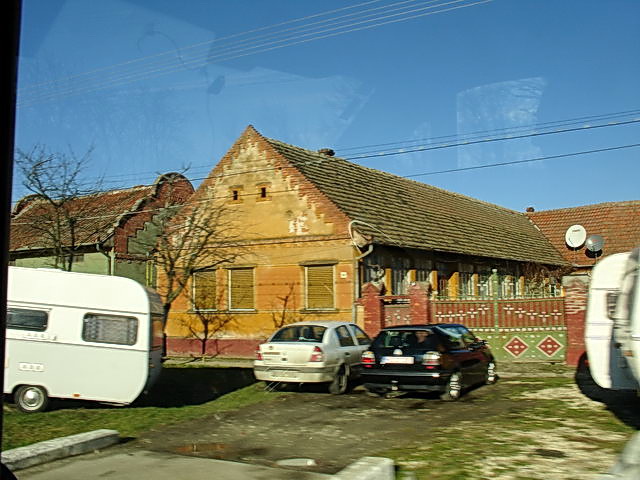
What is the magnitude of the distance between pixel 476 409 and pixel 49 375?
26.5ft

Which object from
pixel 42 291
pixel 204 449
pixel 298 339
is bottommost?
pixel 204 449

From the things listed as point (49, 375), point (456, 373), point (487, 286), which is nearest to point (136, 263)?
point (487, 286)

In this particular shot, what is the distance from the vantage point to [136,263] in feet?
100

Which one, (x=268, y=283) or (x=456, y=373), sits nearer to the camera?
(x=456, y=373)

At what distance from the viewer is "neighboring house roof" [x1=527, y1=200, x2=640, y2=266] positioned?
37031 mm

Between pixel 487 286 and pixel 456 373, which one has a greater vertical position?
pixel 487 286

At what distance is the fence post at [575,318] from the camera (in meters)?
18.7

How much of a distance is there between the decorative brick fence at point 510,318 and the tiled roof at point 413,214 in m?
3.01

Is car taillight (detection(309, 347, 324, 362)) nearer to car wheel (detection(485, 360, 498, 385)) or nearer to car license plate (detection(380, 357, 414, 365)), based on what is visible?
car license plate (detection(380, 357, 414, 365))

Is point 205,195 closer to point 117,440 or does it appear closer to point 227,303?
point 227,303

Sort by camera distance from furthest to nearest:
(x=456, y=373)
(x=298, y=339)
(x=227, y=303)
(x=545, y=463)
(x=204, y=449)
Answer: (x=227, y=303), (x=298, y=339), (x=456, y=373), (x=204, y=449), (x=545, y=463)

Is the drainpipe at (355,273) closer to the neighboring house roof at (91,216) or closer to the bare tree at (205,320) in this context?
the bare tree at (205,320)

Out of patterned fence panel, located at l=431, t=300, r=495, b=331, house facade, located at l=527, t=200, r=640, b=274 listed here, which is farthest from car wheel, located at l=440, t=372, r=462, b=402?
house facade, located at l=527, t=200, r=640, b=274

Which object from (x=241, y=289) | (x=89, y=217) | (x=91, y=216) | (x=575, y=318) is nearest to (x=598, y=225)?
(x=575, y=318)
